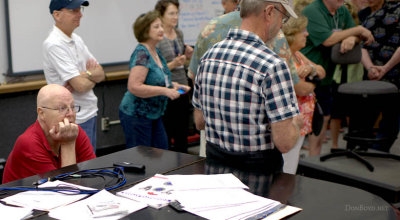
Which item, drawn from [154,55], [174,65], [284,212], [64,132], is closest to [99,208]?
[284,212]

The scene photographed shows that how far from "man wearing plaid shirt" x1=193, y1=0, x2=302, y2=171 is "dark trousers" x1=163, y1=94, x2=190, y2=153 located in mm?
2580

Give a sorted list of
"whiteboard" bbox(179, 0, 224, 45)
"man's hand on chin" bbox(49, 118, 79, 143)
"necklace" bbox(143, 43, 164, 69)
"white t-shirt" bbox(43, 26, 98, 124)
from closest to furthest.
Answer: "man's hand on chin" bbox(49, 118, 79, 143) < "white t-shirt" bbox(43, 26, 98, 124) < "necklace" bbox(143, 43, 164, 69) < "whiteboard" bbox(179, 0, 224, 45)

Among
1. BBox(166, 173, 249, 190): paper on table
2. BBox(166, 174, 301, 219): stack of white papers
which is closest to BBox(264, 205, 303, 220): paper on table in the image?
BBox(166, 174, 301, 219): stack of white papers

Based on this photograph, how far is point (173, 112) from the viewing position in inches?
184

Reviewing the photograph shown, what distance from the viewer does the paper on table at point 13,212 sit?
4.60 ft

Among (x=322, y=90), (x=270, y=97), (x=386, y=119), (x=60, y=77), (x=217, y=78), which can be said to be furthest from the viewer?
(x=386, y=119)

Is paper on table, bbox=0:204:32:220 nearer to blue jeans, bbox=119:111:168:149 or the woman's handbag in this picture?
blue jeans, bbox=119:111:168:149

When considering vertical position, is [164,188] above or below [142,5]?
below

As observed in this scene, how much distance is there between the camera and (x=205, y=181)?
167 cm

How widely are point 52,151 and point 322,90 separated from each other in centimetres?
274

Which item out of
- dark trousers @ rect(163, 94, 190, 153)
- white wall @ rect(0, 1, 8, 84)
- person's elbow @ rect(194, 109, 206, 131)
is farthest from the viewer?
dark trousers @ rect(163, 94, 190, 153)

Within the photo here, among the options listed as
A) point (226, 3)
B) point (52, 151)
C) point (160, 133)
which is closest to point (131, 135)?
point (160, 133)

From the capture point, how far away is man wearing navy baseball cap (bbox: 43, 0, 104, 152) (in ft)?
9.93

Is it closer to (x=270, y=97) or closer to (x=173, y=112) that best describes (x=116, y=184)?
(x=270, y=97)
